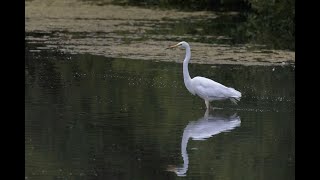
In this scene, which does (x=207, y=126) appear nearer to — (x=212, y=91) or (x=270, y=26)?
(x=212, y=91)

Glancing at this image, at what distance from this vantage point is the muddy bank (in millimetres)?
21625

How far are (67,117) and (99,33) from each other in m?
13.6

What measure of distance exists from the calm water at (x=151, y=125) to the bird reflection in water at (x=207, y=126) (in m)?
0.01

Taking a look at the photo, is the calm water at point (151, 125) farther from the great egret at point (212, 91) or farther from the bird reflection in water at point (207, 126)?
the great egret at point (212, 91)

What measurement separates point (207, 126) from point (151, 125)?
0.84m

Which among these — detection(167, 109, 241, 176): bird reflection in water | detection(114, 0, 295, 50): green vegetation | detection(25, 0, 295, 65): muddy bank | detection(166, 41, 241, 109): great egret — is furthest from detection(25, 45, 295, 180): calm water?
detection(114, 0, 295, 50): green vegetation

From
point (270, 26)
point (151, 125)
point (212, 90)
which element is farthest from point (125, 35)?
point (151, 125)

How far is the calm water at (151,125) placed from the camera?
10039 mm

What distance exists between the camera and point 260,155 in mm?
10953

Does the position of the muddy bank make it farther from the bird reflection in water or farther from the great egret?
the bird reflection in water

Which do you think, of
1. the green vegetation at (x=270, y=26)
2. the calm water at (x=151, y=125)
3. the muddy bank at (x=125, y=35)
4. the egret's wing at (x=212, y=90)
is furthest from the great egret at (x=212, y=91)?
the green vegetation at (x=270, y=26)
